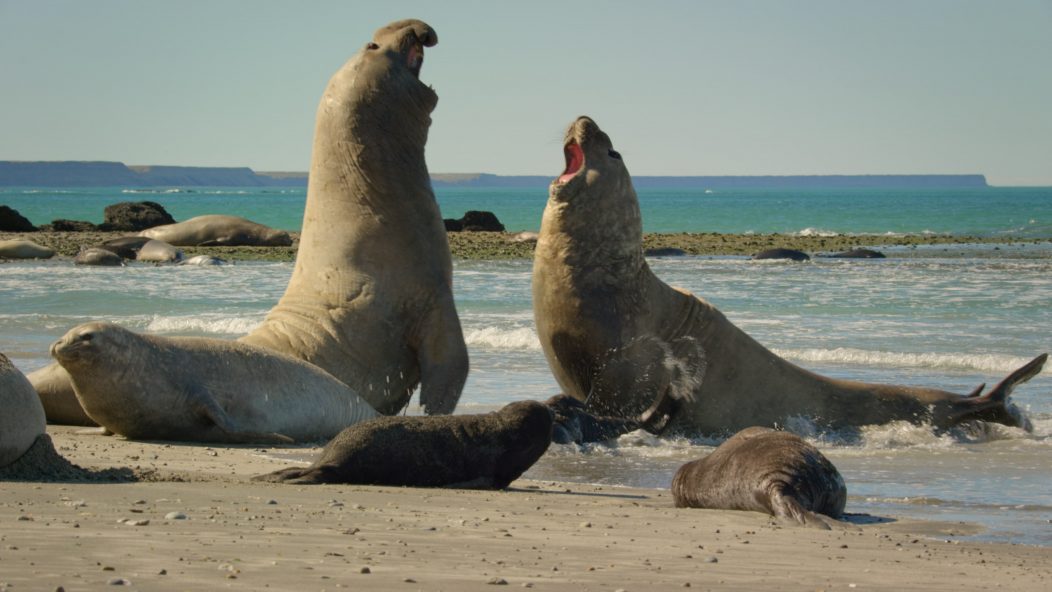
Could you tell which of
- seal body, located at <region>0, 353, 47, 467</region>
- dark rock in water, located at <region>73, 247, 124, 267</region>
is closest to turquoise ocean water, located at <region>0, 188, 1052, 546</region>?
dark rock in water, located at <region>73, 247, 124, 267</region>

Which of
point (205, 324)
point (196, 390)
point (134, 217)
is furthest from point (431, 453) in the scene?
point (134, 217)

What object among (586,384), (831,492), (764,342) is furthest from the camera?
(764,342)

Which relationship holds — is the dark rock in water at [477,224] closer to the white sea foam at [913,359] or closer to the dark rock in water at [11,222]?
the dark rock in water at [11,222]

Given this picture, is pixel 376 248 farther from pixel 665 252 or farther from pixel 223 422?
pixel 665 252

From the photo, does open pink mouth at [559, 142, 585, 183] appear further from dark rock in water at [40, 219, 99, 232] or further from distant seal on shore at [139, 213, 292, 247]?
dark rock in water at [40, 219, 99, 232]

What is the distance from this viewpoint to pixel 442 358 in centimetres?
878

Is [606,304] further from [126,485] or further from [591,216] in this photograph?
[126,485]

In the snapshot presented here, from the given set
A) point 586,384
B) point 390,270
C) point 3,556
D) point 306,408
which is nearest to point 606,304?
point 586,384

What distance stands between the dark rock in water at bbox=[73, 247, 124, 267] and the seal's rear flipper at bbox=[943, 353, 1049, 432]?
802 inches

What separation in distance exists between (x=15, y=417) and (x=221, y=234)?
1129 inches

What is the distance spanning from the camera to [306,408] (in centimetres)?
842

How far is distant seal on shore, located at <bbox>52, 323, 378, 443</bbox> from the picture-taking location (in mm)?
8023

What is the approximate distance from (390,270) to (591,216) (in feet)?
4.10

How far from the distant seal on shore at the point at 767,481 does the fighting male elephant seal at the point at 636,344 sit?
212 cm
